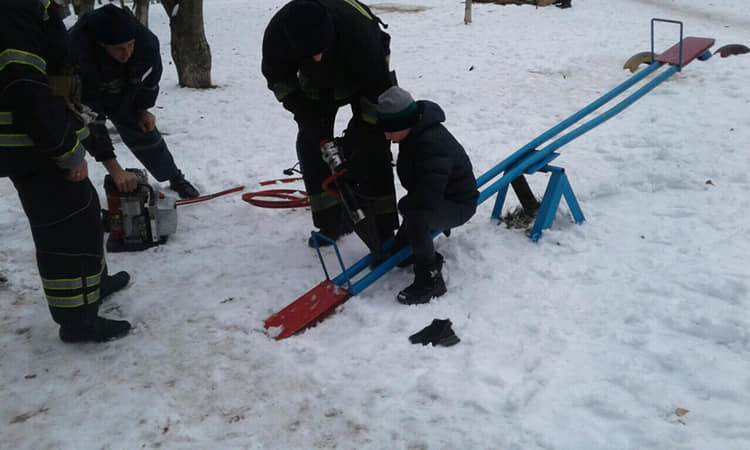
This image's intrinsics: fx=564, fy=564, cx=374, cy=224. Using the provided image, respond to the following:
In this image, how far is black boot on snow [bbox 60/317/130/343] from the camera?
3039mm

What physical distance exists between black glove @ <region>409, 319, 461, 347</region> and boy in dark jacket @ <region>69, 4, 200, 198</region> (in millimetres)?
2413

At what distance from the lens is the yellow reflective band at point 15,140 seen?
8.47ft

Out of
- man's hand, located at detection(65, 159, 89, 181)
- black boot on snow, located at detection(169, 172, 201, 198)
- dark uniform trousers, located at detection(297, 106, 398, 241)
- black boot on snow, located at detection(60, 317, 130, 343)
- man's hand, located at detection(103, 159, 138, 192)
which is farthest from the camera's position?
black boot on snow, located at detection(169, 172, 201, 198)

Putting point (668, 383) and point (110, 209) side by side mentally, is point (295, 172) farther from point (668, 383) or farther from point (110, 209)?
point (668, 383)

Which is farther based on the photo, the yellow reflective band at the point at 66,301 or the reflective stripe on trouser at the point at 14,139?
the yellow reflective band at the point at 66,301

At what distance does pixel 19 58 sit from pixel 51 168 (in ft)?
1.86

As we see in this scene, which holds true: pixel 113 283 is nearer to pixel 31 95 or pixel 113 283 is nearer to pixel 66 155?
pixel 66 155

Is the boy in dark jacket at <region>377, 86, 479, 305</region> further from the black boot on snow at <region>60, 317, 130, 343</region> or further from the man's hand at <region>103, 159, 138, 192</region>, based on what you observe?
the man's hand at <region>103, 159, 138, 192</region>

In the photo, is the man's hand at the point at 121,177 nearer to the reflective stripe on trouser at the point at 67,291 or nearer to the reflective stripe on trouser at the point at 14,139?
the reflective stripe on trouser at the point at 67,291

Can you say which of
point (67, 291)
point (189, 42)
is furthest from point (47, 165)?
point (189, 42)

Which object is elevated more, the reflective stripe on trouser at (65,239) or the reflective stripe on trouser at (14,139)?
the reflective stripe on trouser at (14,139)

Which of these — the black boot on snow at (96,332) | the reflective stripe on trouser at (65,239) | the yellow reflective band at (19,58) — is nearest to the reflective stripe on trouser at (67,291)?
the reflective stripe on trouser at (65,239)

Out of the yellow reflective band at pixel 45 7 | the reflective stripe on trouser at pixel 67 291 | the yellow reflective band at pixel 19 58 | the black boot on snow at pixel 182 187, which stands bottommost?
the black boot on snow at pixel 182 187

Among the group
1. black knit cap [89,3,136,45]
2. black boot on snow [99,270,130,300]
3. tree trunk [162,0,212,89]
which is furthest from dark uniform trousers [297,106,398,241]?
tree trunk [162,0,212,89]
